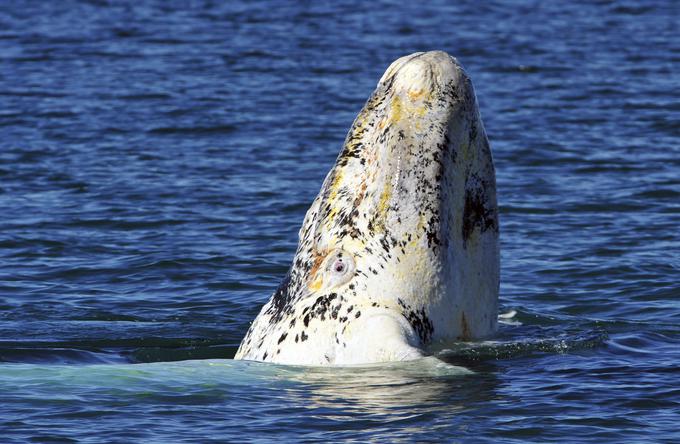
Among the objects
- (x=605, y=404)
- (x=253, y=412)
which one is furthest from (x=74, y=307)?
(x=605, y=404)

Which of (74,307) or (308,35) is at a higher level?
(308,35)

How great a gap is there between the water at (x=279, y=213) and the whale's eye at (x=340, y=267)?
664 mm

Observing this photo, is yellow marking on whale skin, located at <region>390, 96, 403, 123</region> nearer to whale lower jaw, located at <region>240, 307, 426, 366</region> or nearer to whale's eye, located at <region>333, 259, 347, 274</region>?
whale's eye, located at <region>333, 259, 347, 274</region>

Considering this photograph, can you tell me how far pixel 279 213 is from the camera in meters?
19.5

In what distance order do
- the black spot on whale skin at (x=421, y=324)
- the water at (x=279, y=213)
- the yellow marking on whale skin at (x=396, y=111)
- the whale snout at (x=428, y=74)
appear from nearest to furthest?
the water at (x=279, y=213) → the black spot on whale skin at (x=421, y=324) → the whale snout at (x=428, y=74) → the yellow marking on whale skin at (x=396, y=111)

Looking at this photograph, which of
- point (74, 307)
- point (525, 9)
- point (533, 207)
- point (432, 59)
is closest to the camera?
point (432, 59)

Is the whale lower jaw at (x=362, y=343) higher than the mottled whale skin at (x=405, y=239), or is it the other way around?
the mottled whale skin at (x=405, y=239)

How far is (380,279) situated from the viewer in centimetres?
1062

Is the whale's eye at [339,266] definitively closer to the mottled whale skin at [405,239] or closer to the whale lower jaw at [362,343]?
the mottled whale skin at [405,239]

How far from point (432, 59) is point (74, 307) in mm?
5645

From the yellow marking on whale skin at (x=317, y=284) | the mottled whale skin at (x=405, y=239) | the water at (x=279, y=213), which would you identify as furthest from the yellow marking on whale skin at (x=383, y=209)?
the water at (x=279, y=213)

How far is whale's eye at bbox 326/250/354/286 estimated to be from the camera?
10781 millimetres

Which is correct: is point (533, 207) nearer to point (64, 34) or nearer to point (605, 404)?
point (605, 404)

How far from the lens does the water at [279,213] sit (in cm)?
1027
